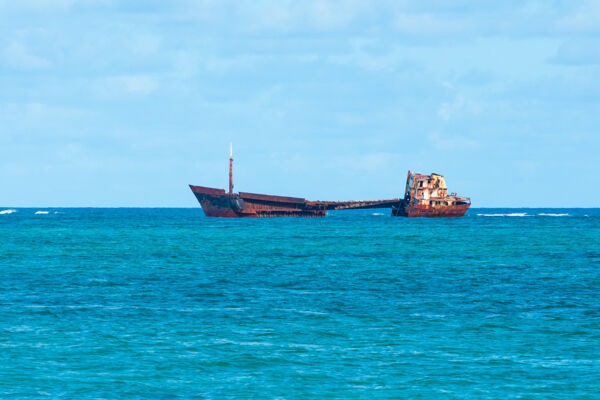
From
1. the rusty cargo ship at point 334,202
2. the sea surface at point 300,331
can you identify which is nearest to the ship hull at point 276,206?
the rusty cargo ship at point 334,202

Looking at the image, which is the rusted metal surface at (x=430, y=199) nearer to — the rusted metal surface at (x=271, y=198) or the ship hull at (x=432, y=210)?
the ship hull at (x=432, y=210)

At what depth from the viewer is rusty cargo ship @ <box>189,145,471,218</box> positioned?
12031cm

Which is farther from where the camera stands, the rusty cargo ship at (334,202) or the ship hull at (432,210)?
the ship hull at (432,210)

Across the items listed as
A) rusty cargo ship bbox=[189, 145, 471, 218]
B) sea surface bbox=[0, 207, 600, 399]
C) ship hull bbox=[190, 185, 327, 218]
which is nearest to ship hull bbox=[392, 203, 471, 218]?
rusty cargo ship bbox=[189, 145, 471, 218]

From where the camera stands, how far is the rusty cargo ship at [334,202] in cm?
12031

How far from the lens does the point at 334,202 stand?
409 feet

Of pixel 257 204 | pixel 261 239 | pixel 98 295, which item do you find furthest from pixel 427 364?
pixel 257 204

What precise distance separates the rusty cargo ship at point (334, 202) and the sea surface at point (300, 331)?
7435 cm

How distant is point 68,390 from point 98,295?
48.9 feet

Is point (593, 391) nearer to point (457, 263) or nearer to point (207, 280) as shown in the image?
point (207, 280)

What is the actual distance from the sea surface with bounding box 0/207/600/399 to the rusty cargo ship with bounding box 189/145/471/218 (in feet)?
244

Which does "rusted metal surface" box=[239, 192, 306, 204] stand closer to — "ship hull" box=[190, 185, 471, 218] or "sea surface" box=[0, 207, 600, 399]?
"ship hull" box=[190, 185, 471, 218]

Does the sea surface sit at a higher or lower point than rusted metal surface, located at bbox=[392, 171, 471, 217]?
lower

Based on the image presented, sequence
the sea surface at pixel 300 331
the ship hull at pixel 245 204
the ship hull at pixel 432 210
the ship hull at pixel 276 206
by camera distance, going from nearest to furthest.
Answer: the sea surface at pixel 300 331 → the ship hull at pixel 245 204 → the ship hull at pixel 276 206 → the ship hull at pixel 432 210
